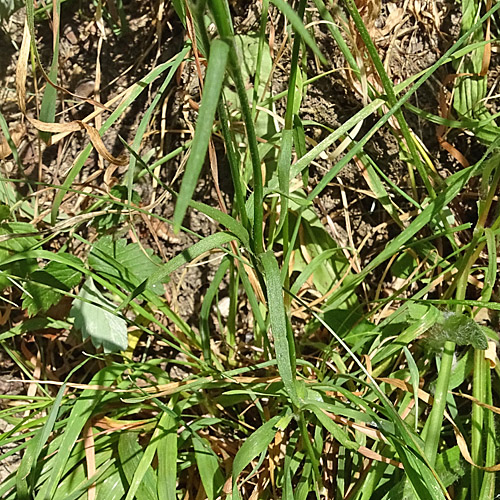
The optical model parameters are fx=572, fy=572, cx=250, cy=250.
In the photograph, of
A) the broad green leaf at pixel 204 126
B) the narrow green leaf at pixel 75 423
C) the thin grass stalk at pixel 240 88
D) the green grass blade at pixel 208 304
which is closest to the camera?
the broad green leaf at pixel 204 126

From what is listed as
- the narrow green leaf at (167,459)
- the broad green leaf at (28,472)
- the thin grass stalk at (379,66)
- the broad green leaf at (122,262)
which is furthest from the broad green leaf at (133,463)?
the thin grass stalk at (379,66)

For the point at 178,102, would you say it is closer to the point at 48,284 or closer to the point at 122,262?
the point at 122,262

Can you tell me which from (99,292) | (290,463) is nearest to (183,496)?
(290,463)

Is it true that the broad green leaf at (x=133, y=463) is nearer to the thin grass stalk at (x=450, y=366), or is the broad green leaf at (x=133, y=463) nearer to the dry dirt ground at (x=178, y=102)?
the dry dirt ground at (x=178, y=102)

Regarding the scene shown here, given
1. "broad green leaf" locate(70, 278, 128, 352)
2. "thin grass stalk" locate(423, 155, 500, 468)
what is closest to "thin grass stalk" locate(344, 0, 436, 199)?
"thin grass stalk" locate(423, 155, 500, 468)

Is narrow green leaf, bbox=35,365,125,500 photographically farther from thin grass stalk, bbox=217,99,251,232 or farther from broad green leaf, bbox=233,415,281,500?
thin grass stalk, bbox=217,99,251,232

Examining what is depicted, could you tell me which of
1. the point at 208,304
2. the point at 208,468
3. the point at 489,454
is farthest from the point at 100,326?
the point at 489,454

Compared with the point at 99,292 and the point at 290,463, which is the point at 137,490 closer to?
the point at 290,463
